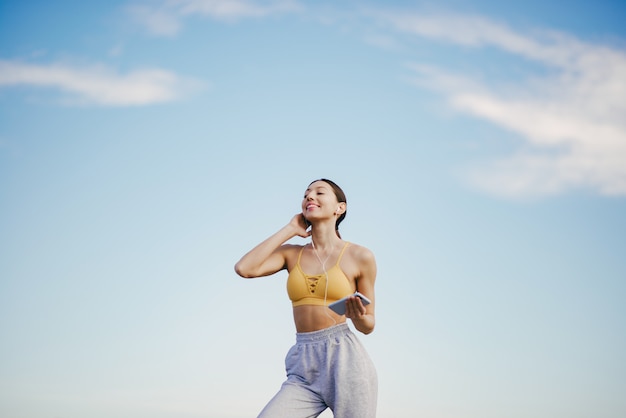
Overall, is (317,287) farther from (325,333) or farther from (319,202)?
(319,202)

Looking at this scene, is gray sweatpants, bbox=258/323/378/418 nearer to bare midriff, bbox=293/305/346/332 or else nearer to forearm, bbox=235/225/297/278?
bare midriff, bbox=293/305/346/332

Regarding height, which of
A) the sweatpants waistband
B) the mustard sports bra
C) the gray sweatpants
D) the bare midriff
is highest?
the mustard sports bra

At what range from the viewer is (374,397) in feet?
18.2

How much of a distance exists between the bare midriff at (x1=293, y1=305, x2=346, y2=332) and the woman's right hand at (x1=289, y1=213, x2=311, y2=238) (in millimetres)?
606

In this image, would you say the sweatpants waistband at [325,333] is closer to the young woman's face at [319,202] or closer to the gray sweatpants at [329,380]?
the gray sweatpants at [329,380]

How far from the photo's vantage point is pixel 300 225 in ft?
19.9

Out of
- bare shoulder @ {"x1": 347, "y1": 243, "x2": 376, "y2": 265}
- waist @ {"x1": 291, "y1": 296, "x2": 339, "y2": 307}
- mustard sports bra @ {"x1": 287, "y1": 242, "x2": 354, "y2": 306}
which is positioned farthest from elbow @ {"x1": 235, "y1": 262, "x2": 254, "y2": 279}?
bare shoulder @ {"x1": 347, "y1": 243, "x2": 376, "y2": 265}

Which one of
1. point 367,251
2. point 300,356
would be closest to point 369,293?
point 367,251

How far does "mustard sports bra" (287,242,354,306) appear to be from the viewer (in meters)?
5.70

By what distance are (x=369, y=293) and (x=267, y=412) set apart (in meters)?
1.16

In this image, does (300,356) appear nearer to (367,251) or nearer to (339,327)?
(339,327)

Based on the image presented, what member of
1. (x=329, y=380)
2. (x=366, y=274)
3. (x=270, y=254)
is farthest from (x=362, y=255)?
(x=329, y=380)

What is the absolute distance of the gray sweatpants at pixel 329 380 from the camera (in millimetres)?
5453

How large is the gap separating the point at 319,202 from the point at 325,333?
40.1 inches
